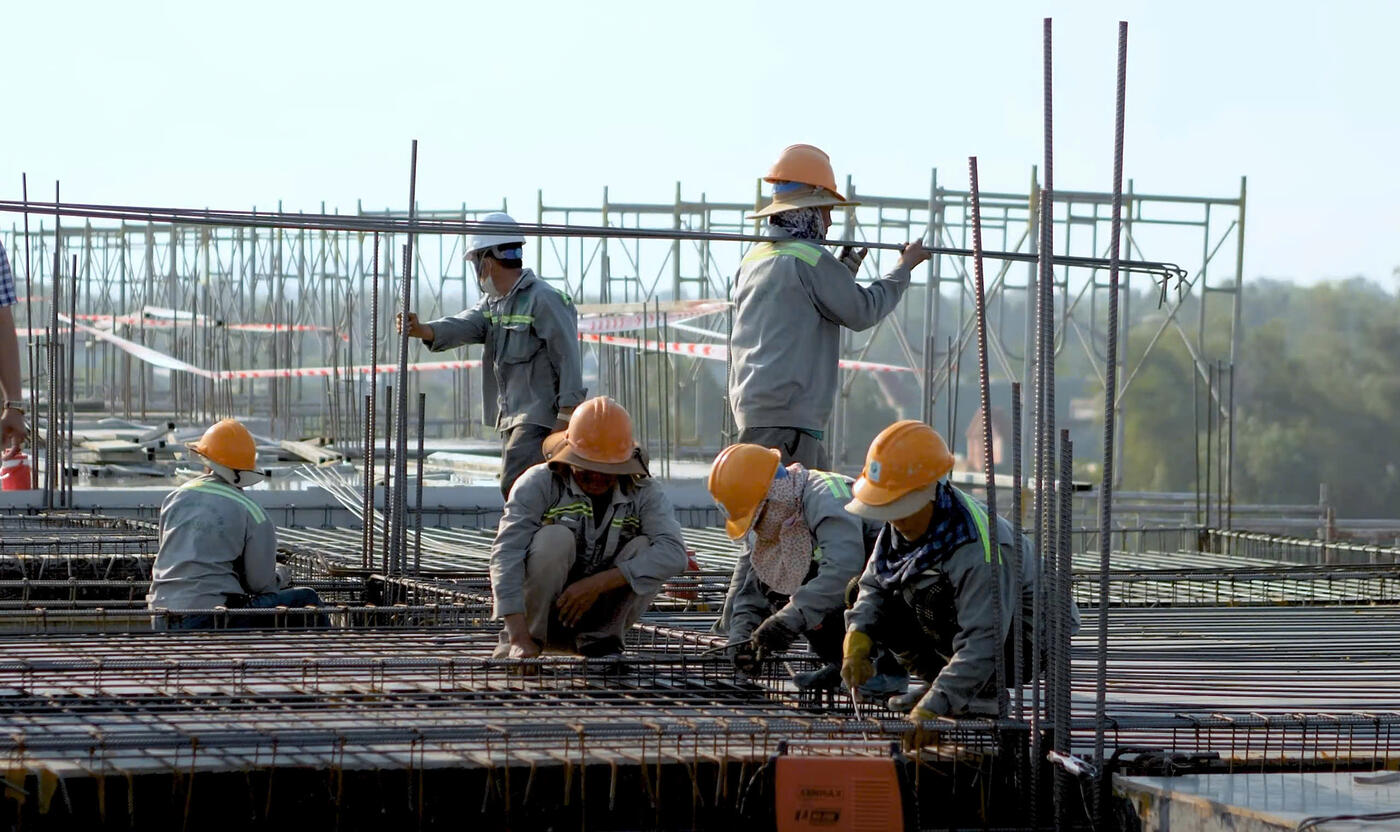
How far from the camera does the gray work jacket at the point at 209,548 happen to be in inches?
A: 270

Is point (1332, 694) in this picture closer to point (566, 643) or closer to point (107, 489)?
point (566, 643)

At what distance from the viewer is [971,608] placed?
488 cm

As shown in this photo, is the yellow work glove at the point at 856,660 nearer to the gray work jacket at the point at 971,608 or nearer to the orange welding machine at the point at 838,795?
the gray work jacket at the point at 971,608

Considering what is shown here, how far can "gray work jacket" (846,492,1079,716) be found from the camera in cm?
482

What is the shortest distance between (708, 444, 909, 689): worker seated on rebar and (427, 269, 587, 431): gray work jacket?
6.57ft

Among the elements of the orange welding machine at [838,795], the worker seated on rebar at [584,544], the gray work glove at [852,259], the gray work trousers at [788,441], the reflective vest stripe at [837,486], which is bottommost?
the orange welding machine at [838,795]

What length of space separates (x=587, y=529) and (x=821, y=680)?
3.10ft

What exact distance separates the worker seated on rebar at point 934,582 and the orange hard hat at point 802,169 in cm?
150

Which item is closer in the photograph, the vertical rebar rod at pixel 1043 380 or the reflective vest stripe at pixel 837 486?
the vertical rebar rod at pixel 1043 380

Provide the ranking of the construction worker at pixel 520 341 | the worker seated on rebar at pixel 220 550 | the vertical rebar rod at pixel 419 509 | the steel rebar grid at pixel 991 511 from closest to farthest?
the steel rebar grid at pixel 991 511
the worker seated on rebar at pixel 220 550
the construction worker at pixel 520 341
the vertical rebar rod at pixel 419 509

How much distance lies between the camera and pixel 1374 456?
4550 cm

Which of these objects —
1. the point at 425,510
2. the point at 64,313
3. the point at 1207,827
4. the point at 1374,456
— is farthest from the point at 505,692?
the point at 1374,456

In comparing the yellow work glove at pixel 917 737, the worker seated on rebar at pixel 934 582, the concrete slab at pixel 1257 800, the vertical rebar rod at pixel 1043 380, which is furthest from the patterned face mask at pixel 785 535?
the concrete slab at pixel 1257 800

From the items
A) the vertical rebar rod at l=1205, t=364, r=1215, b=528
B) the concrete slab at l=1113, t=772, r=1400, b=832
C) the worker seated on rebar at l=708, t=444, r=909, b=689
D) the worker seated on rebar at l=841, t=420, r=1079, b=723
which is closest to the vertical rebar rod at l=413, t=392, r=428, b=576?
the worker seated on rebar at l=708, t=444, r=909, b=689
